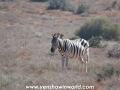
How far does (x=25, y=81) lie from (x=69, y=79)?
153cm

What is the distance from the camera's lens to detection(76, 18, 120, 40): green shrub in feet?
101

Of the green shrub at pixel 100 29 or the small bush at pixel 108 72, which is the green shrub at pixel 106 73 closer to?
the small bush at pixel 108 72

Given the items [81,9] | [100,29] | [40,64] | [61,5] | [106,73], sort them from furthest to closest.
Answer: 1. [61,5]
2. [81,9]
3. [100,29]
4. [40,64]
5. [106,73]

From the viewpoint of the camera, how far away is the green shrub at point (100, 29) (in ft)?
101

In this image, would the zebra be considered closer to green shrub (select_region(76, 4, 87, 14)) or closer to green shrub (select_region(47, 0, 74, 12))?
green shrub (select_region(76, 4, 87, 14))

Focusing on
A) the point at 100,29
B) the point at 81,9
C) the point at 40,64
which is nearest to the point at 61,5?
the point at 81,9

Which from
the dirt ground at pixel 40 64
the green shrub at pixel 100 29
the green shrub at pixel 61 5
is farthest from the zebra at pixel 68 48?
the green shrub at pixel 61 5

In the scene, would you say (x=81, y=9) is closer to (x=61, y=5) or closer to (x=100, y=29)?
(x=61, y=5)

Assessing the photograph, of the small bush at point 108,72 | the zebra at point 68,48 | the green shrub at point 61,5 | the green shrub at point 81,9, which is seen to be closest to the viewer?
the small bush at point 108,72

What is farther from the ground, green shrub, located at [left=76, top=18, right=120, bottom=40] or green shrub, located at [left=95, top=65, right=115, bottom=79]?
green shrub, located at [left=95, top=65, right=115, bottom=79]

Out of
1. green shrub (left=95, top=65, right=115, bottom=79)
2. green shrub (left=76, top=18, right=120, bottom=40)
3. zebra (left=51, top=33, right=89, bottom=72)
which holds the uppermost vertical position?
zebra (left=51, top=33, right=89, bottom=72)

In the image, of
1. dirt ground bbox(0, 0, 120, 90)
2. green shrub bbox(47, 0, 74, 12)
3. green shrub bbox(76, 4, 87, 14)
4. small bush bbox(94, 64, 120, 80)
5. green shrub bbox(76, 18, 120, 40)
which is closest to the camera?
dirt ground bbox(0, 0, 120, 90)

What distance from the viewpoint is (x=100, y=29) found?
31.8 metres

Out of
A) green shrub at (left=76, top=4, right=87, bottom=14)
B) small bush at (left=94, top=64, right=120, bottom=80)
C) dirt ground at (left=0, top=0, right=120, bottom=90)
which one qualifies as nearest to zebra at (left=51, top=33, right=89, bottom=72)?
dirt ground at (left=0, top=0, right=120, bottom=90)
